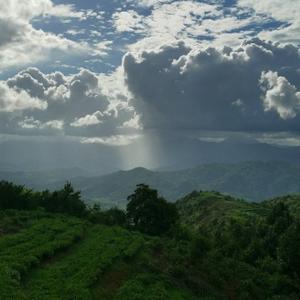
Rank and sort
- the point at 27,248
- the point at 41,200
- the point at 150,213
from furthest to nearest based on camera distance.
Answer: the point at 41,200
the point at 150,213
the point at 27,248

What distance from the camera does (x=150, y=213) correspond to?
418 feet

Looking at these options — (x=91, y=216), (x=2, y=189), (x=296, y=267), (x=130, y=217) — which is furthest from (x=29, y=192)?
(x=296, y=267)

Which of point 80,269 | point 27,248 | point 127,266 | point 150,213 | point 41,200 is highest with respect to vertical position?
point 27,248

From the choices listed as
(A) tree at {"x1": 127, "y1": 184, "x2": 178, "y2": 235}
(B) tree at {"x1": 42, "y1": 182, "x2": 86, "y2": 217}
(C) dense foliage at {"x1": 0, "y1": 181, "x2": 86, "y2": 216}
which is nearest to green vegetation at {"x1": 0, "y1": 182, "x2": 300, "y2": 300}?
(A) tree at {"x1": 127, "y1": 184, "x2": 178, "y2": 235}

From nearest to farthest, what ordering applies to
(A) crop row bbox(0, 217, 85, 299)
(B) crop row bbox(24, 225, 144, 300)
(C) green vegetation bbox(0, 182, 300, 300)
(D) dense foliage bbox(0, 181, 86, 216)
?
(A) crop row bbox(0, 217, 85, 299) → (B) crop row bbox(24, 225, 144, 300) → (C) green vegetation bbox(0, 182, 300, 300) → (D) dense foliage bbox(0, 181, 86, 216)

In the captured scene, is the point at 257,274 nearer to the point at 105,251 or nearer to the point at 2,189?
the point at 105,251

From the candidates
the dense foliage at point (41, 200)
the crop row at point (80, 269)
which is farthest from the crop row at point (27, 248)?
the dense foliage at point (41, 200)

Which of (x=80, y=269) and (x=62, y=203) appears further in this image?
(x=62, y=203)

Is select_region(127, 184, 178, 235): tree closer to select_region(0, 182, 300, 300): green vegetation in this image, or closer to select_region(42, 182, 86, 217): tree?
select_region(0, 182, 300, 300): green vegetation

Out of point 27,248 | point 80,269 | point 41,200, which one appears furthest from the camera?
point 41,200

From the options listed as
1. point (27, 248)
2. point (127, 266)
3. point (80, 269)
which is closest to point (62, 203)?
point (27, 248)

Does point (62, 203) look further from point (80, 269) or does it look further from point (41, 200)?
point (80, 269)

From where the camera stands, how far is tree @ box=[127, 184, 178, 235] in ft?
418

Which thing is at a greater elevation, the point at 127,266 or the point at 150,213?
the point at 127,266
